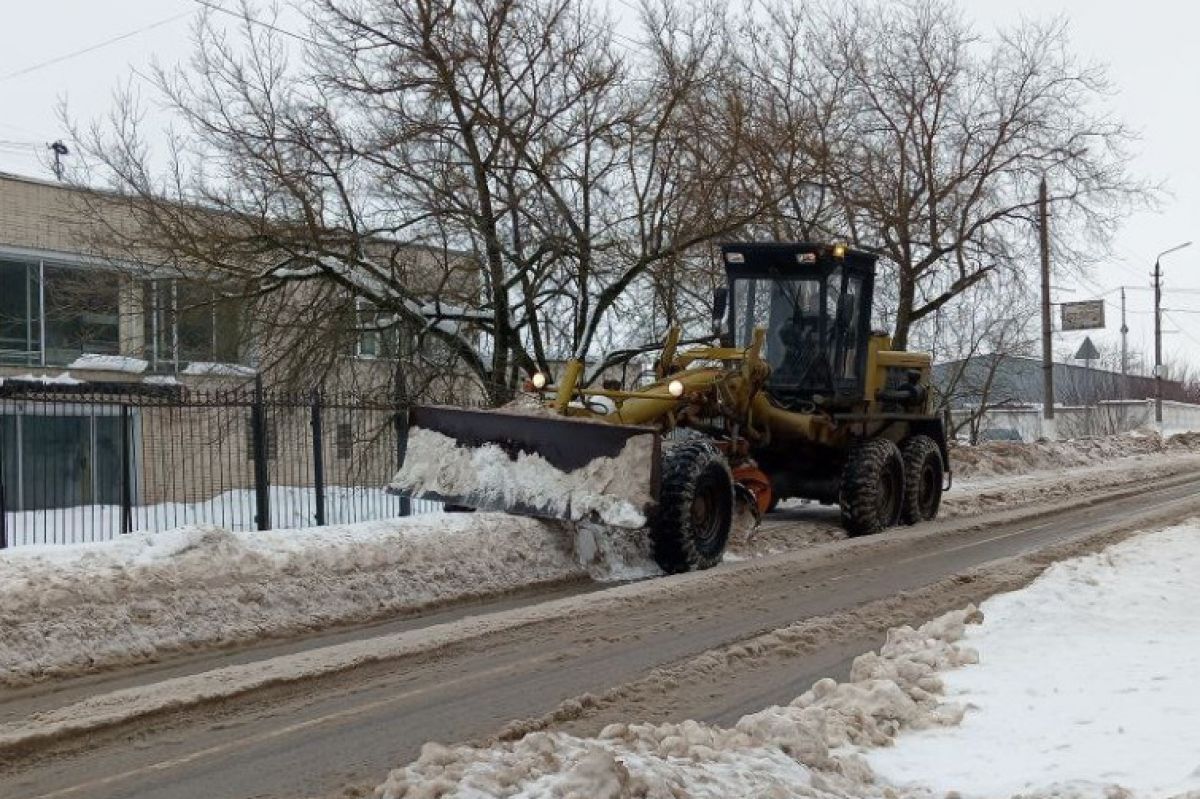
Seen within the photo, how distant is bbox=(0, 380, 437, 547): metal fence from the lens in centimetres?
1309

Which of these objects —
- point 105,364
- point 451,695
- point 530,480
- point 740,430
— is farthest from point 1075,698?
point 105,364

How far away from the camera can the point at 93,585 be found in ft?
28.0

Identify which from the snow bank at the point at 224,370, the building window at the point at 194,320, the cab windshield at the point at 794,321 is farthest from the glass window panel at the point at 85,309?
the cab windshield at the point at 794,321

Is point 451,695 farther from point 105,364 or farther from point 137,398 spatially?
point 105,364

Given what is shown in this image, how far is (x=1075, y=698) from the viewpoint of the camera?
6.30 meters

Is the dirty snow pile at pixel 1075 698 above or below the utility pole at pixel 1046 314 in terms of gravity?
below

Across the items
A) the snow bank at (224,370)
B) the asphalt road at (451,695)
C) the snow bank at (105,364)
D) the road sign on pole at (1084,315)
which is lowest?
the asphalt road at (451,695)

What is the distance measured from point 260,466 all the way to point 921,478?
25.6ft

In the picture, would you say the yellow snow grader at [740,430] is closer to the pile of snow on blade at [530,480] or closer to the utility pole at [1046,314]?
the pile of snow on blade at [530,480]

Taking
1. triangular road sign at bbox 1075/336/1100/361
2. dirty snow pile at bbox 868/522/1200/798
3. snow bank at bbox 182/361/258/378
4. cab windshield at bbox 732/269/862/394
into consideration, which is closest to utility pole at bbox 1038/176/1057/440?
triangular road sign at bbox 1075/336/1100/361

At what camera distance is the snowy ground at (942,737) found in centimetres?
461

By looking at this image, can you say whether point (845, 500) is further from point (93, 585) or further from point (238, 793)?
point (238, 793)

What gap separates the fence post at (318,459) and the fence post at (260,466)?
55 cm

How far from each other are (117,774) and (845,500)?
9925 mm
